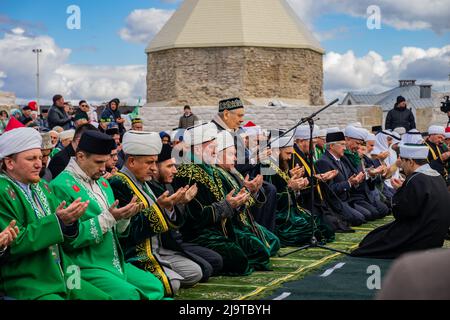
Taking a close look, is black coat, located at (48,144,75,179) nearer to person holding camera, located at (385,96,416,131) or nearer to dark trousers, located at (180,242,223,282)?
dark trousers, located at (180,242,223,282)

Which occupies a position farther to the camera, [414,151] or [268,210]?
[268,210]

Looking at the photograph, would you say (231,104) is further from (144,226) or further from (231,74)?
(231,74)

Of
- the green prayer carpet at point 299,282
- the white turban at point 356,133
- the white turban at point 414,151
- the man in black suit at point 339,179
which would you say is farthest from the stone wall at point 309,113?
the white turban at point 414,151

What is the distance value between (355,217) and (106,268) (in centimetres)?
700

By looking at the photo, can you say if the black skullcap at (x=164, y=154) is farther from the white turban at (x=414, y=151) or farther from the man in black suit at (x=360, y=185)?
the man in black suit at (x=360, y=185)

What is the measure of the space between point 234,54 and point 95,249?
27.0 m

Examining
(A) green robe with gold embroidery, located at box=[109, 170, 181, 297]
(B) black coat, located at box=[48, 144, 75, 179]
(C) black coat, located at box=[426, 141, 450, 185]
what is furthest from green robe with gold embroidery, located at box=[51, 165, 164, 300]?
(C) black coat, located at box=[426, 141, 450, 185]

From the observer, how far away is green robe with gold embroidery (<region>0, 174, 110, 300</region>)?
440 centimetres

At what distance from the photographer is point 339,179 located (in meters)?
11.3

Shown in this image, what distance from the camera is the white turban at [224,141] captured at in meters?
7.68

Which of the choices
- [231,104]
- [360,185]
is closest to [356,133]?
[360,185]

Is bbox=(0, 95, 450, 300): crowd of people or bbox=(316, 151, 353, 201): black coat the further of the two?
bbox=(316, 151, 353, 201): black coat

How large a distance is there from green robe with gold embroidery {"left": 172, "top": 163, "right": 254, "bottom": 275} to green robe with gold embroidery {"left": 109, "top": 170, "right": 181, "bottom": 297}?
959 millimetres

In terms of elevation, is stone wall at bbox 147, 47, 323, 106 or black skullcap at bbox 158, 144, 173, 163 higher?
stone wall at bbox 147, 47, 323, 106
